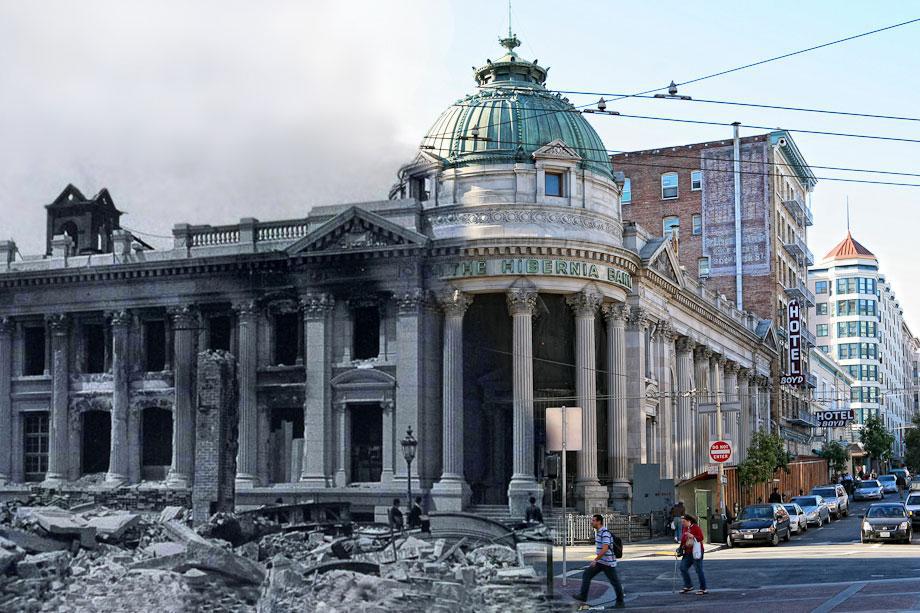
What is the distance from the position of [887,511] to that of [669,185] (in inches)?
1728

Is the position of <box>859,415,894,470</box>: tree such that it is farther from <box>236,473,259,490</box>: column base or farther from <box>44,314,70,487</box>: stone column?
<box>44,314,70,487</box>: stone column

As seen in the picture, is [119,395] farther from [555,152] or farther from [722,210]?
[722,210]

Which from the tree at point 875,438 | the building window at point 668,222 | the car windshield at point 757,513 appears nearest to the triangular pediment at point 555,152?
the car windshield at point 757,513

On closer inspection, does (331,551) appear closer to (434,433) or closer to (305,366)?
(305,366)

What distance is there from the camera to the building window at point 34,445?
29.9 m

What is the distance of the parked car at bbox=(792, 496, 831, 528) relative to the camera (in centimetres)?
5739

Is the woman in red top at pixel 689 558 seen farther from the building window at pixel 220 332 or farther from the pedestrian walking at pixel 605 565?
the building window at pixel 220 332

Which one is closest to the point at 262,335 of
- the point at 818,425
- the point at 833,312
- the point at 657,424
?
the point at 657,424

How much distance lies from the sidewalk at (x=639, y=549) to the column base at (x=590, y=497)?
5.55 ft

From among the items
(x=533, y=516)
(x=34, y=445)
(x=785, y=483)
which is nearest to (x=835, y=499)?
(x=785, y=483)

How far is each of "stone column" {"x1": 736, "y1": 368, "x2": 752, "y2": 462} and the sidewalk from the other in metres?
28.9

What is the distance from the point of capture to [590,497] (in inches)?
1876

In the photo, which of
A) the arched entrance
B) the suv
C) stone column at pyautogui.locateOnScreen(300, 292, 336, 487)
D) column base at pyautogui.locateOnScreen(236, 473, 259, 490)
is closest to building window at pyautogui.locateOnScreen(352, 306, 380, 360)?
stone column at pyautogui.locateOnScreen(300, 292, 336, 487)

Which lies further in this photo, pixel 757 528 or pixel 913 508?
pixel 913 508
